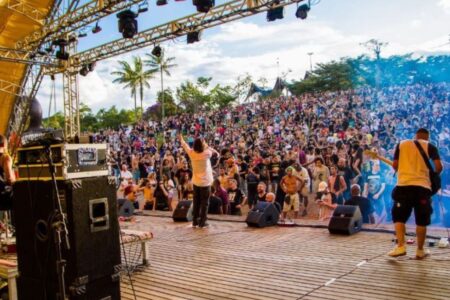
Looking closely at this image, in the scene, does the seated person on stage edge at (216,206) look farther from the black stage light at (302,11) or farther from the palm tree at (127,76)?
the palm tree at (127,76)

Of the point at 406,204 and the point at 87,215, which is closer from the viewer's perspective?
the point at 87,215

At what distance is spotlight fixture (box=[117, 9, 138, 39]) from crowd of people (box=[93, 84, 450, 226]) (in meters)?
2.60

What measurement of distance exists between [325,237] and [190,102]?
144 feet

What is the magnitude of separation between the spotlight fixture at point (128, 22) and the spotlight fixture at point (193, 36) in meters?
1.22

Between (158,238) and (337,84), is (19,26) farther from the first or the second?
(337,84)

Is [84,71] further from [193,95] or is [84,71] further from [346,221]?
[193,95]

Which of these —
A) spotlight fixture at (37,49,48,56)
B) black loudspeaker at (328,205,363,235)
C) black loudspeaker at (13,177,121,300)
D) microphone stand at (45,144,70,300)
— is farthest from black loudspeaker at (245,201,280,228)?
spotlight fixture at (37,49,48,56)

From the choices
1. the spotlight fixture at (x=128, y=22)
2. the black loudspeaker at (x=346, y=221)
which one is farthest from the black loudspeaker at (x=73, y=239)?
the spotlight fixture at (x=128, y=22)

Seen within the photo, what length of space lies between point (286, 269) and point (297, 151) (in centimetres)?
766

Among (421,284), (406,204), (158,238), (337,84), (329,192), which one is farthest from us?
(337,84)

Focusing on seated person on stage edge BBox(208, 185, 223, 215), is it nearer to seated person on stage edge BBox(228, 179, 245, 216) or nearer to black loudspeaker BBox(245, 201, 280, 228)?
seated person on stage edge BBox(228, 179, 245, 216)

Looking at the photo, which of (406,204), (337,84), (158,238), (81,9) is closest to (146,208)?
(158,238)

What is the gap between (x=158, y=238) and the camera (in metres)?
6.29

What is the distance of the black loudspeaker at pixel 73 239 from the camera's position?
3.04 metres
